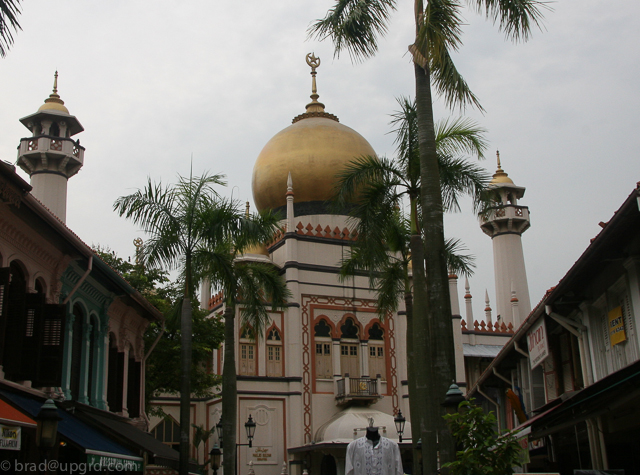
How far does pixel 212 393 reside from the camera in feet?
101

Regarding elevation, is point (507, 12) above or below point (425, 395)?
above

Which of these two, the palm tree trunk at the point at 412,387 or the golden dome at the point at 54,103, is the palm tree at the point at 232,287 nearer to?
the palm tree trunk at the point at 412,387

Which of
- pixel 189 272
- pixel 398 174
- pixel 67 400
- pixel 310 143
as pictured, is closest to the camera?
pixel 67 400

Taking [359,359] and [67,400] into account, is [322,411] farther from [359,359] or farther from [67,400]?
[67,400]

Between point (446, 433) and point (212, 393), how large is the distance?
20506 millimetres

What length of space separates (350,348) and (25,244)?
20858mm

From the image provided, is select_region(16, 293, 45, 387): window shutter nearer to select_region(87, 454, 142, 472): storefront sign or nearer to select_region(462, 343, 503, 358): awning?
select_region(87, 454, 142, 472): storefront sign

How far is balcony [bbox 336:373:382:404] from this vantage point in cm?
3125

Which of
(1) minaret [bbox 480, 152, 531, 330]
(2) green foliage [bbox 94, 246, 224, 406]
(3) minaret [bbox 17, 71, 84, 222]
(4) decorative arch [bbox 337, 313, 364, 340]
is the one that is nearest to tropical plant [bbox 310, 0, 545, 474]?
(2) green foliage [bbox 94, 246, 224, 406]

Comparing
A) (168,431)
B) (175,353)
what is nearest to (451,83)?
(175,353)

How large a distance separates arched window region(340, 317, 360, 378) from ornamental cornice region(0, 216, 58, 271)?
19.2m

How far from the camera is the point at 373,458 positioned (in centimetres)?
872

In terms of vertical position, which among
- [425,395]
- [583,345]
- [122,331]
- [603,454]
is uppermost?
[122,331]

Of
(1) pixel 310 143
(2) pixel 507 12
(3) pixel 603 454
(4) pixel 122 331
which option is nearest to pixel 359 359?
(1) pixel 310 143
